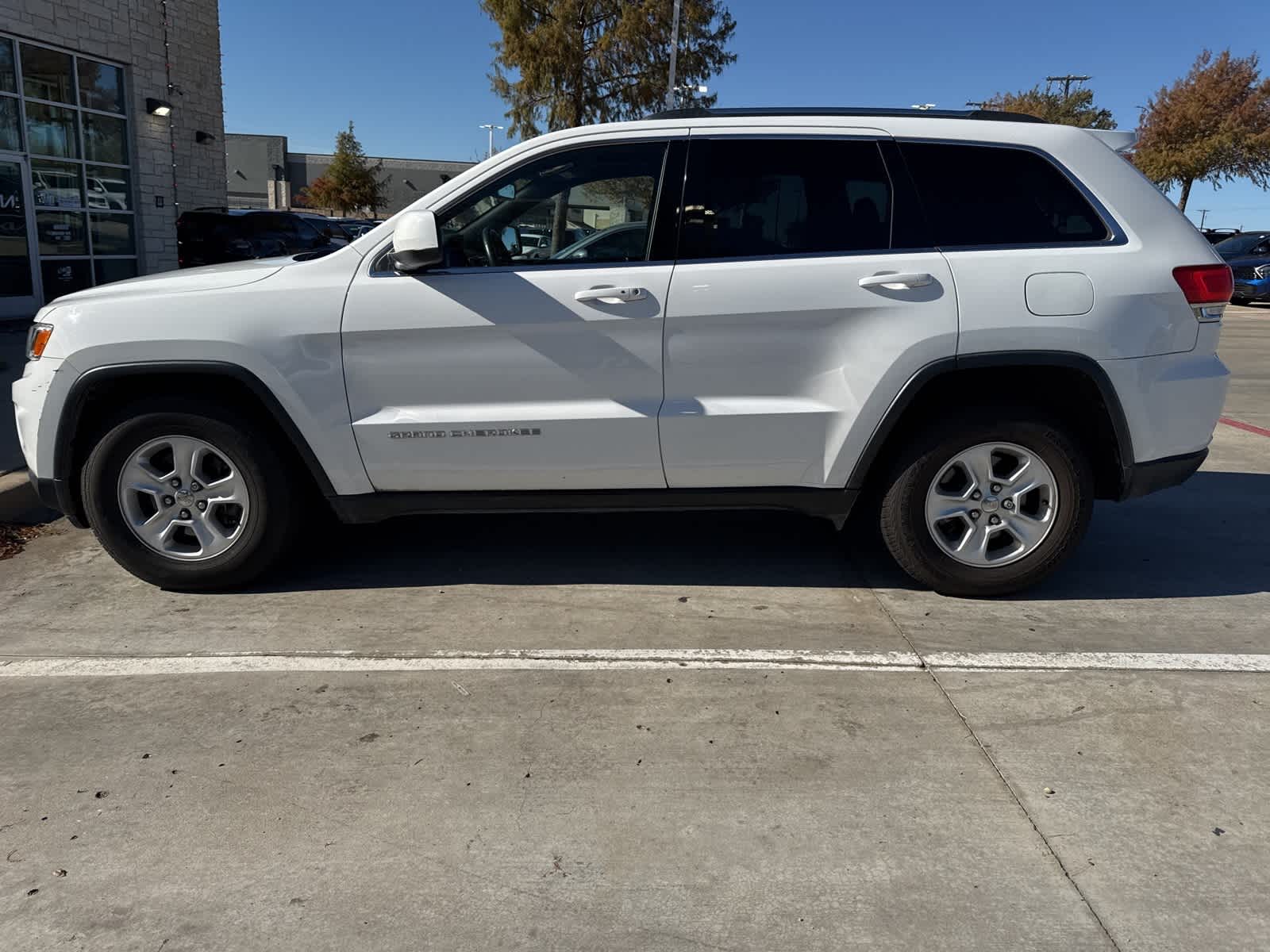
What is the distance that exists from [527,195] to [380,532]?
2102mm

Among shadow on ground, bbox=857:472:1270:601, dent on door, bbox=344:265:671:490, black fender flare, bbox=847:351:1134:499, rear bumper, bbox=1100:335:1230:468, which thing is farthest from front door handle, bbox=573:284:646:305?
rear bumper, bbox=1100:335:1230:468

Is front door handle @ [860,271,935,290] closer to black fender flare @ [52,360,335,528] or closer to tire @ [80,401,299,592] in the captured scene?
black fender flare @ [52,360,335,528]

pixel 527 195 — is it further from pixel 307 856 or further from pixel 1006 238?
pixel 307 856

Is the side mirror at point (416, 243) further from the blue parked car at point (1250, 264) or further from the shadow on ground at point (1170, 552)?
the blue parked car at point (1250, 264)

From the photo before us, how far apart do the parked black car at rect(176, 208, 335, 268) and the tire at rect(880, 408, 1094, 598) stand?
12.2 meters

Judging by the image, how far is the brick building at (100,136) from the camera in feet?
43.2

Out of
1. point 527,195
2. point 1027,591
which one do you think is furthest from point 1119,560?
point 527,195

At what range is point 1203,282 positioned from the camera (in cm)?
411

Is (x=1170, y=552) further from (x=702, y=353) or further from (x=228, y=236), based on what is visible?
(x=228, y=236)

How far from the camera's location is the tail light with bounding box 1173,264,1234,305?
13.4 ft

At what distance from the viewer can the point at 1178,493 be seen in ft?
20.6

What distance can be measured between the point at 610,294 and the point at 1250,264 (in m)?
22.0

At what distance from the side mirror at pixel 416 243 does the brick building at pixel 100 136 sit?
37.8 ft

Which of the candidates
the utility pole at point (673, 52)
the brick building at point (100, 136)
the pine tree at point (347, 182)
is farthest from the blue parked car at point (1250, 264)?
the pine tree at point (347, 182)
